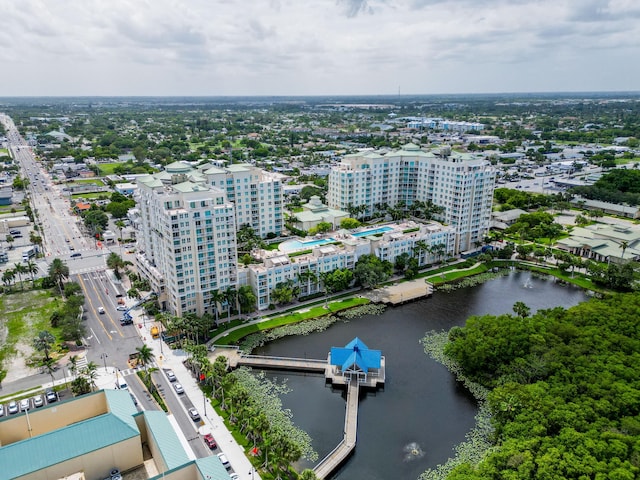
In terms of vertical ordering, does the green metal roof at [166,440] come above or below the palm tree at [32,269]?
above

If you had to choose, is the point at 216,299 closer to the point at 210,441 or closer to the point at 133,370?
the point at 133,370

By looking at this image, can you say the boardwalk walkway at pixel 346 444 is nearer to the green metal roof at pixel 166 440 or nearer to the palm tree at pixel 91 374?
the green metal roof at pixel 166 440

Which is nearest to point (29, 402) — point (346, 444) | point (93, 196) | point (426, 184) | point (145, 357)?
point (145, 357)

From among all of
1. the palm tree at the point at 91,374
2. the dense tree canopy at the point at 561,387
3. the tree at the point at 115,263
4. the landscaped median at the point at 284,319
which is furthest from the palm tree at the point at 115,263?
the dense tree canopy at the point at 561,387

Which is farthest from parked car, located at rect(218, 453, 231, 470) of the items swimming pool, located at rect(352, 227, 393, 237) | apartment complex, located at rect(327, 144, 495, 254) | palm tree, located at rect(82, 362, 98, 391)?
apartment complex, located at rect(327, 144, 495, 254)

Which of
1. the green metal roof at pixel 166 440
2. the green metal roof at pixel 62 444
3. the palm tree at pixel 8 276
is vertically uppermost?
the green metal roof at pixel 62 444

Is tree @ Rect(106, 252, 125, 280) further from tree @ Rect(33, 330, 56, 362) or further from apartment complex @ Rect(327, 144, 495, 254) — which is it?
apartment complex @ Rect(327, 144, 495, 254)
